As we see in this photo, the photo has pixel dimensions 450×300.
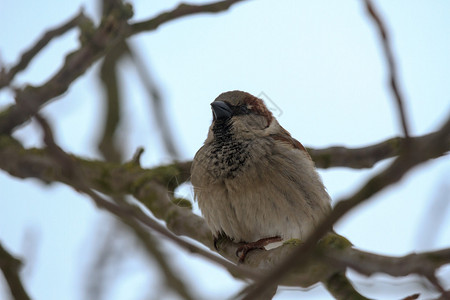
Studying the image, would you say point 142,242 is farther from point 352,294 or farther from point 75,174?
point 75,174

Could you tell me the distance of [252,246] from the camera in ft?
10.2

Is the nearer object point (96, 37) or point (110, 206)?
point (110, 206)

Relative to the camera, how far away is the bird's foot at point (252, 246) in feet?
10.0

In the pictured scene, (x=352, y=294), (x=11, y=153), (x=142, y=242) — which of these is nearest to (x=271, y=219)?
(x=352, y=294)

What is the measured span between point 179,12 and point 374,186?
2.33 metres

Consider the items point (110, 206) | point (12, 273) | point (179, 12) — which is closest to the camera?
point (110, 206)

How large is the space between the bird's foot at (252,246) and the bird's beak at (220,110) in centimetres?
90

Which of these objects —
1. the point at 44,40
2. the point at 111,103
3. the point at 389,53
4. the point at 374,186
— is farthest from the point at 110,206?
the point at 111,103

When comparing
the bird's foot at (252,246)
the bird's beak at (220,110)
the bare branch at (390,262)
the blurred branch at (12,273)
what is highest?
the bare branch at (390,262)

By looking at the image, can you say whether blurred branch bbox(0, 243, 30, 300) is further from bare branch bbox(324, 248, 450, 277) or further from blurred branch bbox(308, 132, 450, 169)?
blurred branch bbox(308, 132, 450, 169)

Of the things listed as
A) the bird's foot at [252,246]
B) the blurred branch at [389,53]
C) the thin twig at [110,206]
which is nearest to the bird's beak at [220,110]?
the bird's foot at [252,246]

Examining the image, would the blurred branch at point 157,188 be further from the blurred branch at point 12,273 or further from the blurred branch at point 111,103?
the blurred branch at point 111,103

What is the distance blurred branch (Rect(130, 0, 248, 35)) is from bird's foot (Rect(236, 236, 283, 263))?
1.32m

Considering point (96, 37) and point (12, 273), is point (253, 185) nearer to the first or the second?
point (96, 37)
